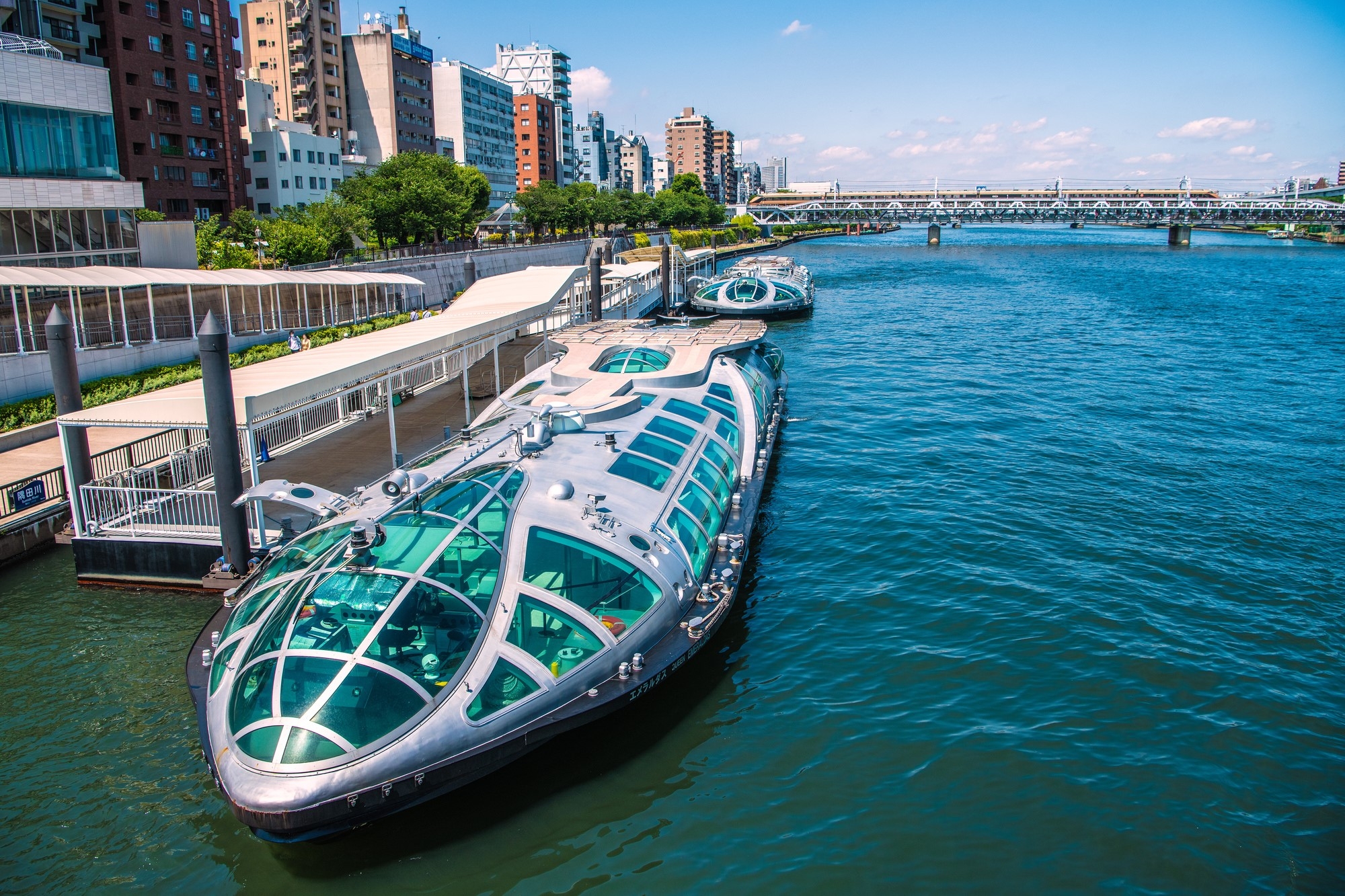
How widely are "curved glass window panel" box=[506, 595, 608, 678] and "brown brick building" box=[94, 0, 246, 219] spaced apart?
2469 inches

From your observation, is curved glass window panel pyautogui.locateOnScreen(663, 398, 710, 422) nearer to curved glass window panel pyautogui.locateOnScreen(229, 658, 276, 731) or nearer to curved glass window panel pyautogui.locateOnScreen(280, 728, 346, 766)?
curved glass window panel pyautogui.locateOnScreen(229, 658, 276, 731)

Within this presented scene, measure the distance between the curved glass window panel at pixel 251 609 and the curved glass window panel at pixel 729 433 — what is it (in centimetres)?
1078

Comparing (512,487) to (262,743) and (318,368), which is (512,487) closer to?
(262,743)

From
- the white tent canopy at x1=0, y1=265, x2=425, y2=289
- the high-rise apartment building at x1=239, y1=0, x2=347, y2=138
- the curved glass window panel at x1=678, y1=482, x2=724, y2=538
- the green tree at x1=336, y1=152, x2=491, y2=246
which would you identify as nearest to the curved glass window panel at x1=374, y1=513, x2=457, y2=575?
the curved glass window panel at x1=678, y1=482, x2=724, y2=538

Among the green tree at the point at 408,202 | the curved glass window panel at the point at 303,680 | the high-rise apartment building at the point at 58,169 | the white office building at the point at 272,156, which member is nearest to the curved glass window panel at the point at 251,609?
the curved glass window panel at the point at 303,680

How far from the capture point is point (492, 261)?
2726 inches

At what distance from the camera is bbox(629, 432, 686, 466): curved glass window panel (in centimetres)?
1658

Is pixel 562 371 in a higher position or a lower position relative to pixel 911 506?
higher

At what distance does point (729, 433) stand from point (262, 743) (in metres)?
13.4

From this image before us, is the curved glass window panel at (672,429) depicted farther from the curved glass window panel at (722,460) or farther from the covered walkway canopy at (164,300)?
the covered walkway canopy at (164,300)

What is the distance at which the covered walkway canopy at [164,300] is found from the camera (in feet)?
95.7

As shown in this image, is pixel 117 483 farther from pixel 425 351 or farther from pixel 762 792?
pixel 762 792

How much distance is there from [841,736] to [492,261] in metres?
60.8

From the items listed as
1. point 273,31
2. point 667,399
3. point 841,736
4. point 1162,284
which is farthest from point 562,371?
point 273,31
